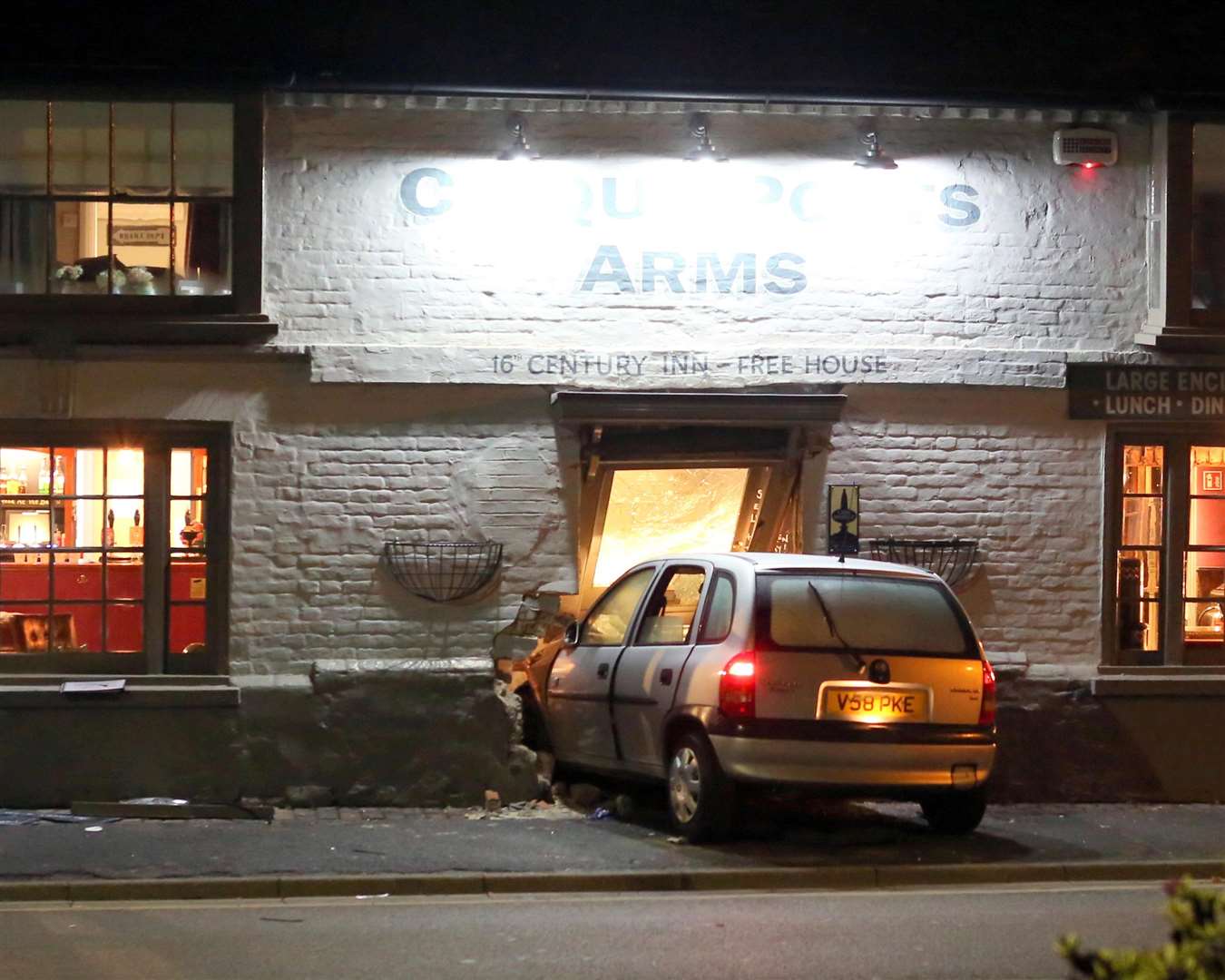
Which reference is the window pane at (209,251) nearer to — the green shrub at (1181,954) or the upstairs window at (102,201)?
the upstairs window at (102,201)

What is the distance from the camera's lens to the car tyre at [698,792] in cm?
909

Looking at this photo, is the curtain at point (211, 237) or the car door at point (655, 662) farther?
the curtain at point (211, 237)

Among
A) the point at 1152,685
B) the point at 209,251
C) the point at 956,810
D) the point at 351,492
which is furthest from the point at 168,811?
the point at 1152,685

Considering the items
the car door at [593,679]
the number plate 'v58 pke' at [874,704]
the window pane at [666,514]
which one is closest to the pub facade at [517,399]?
the car door at [593,679]

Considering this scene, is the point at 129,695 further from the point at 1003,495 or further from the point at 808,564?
the point at 1003,495

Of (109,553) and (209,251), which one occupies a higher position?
(209,251)

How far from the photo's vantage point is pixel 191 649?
10.9 metres

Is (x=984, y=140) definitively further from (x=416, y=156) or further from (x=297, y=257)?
(x=297, y=257)

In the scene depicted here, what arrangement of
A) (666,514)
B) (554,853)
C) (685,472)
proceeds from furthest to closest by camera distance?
(666,514), (685,472), (554,853)

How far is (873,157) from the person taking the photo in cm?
1139

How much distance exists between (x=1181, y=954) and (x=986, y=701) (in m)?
6.09

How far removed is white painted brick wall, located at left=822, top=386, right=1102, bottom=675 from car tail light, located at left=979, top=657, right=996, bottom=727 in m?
2.08

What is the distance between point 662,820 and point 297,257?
454 centimetres

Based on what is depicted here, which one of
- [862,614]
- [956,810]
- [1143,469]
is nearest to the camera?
[862,614]
